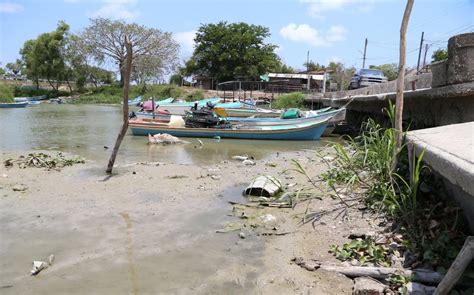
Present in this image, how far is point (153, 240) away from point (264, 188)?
254cm

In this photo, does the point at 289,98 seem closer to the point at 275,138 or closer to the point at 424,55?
the point at 424,55

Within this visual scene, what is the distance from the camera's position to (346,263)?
4.17 meters

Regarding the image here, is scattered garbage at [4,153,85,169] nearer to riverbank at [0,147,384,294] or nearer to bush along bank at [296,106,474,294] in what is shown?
riverbank at [0,147,384,294]

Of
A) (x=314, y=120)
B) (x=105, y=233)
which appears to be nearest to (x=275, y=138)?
(x=314, y=120)

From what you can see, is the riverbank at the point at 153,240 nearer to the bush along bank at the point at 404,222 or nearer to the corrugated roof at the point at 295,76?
the bush along bank at the point at 404,222

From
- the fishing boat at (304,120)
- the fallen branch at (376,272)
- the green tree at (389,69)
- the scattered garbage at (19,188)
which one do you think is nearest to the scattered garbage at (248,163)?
the scattered garbage at (19,188)

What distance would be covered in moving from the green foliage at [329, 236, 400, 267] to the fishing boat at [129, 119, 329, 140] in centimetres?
1173

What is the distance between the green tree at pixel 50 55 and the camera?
187 feet

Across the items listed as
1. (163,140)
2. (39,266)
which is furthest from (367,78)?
(39,266)

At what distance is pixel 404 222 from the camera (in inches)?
184

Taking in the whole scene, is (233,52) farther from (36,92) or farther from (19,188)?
(19,188)

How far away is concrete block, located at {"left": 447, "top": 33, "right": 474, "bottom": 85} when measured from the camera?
610 cm

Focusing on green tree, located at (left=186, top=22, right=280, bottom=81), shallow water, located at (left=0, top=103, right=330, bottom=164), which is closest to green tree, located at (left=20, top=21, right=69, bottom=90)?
green tree, located at (left=186, top=22, right=280, bottom=81)

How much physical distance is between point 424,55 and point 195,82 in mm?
33772
